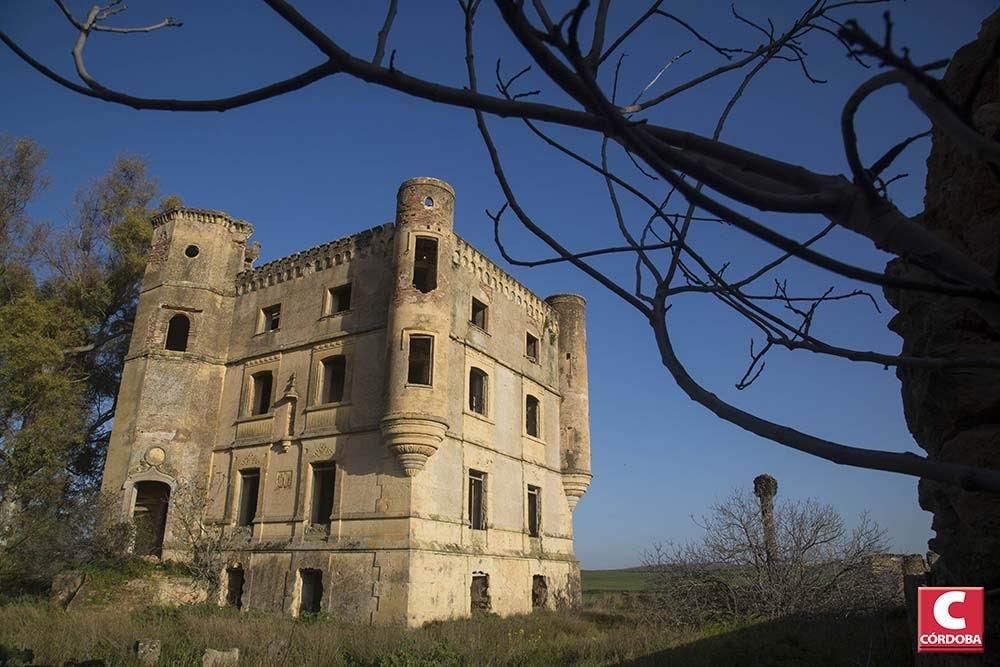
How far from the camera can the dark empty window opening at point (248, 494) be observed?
19.6 metres

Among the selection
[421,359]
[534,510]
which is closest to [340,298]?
[421,359]

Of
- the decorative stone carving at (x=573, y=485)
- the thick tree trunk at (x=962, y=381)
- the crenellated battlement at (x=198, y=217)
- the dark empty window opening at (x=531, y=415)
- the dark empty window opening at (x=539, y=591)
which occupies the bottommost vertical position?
the dark empty window opening at (x=539, y=591)

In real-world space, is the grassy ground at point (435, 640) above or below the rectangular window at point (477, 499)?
below

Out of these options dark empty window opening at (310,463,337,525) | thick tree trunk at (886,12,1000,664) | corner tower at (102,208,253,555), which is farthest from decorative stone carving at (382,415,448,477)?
thick tree trunk at (886,12,1000,664)

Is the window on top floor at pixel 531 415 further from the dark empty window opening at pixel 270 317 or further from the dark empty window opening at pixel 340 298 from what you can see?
the dark empty window opening at pixel 270 317

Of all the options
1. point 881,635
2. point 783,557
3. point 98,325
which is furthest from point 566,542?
point 98,325

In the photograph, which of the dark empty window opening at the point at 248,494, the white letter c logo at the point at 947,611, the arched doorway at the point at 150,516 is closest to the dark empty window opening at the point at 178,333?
the arched doorway at the point at 150,516

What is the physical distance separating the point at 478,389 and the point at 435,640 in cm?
822

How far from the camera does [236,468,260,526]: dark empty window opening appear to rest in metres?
19.6

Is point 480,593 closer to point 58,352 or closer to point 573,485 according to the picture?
point 573,485

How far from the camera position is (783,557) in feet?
53.2

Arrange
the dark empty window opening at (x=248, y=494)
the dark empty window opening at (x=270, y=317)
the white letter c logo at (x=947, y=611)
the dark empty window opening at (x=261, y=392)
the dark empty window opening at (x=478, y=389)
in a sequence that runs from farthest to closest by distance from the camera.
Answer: the dark empty window opening at (x=270, y=317) < the dark empty window opening at (x=261, y=392) < the dark empty window opening at (x=478, y=389) < the dark empty window opening at (x=248, y=494) < the white letter c logo at (x=947, y=611)

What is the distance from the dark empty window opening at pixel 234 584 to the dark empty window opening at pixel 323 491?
299 cm

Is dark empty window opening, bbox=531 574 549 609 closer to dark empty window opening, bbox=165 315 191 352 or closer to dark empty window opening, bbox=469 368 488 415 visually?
dark empty window opening, bbox=469 368 488 415
